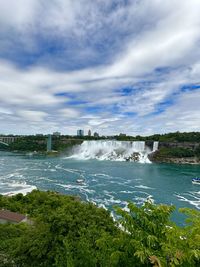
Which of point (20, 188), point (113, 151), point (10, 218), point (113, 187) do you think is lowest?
point (20, 188)

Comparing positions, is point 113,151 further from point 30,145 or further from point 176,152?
point 30,145

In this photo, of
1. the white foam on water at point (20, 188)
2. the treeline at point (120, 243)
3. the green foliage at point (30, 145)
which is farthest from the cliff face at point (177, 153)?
the treeline at point (120, 243)

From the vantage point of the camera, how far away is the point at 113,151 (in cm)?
6562

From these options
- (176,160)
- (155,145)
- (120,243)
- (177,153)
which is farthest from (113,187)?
(155,145)

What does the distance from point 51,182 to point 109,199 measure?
1048 centimetres

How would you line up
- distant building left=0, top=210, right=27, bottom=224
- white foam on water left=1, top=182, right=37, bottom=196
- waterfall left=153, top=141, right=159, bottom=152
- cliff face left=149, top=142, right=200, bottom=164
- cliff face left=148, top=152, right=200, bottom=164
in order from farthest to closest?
waterfall left=153, top=141, right=159, bottom=152 → cliff face left=149, top=142, right=200, bottom=164 → cliff face left=148, top=152, right=200, bottom=164 → white foam on water left=1, top=182, right=37, bottom=196 → distant building left=0, top=210, right=27, bottom=224

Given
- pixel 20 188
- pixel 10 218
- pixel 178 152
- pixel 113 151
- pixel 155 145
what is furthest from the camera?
pixel 113 151

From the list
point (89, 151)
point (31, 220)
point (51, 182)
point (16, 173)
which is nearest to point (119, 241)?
point (31, 220)

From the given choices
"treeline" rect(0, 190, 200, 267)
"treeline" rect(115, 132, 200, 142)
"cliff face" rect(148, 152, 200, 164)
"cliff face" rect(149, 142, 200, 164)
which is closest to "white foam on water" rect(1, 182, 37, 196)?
"treeline" rect(0, 190, 200, 267)

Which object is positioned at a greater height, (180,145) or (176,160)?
(180,145)

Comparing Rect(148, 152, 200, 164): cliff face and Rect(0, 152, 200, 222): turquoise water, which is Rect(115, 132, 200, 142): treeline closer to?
Rect(148, 152, 200, 164): cliff face

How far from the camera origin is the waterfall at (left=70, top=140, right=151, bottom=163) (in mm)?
61062

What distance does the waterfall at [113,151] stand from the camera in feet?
200

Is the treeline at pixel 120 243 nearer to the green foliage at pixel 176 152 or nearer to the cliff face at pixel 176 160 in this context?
the cliff face at pixel 176 160
